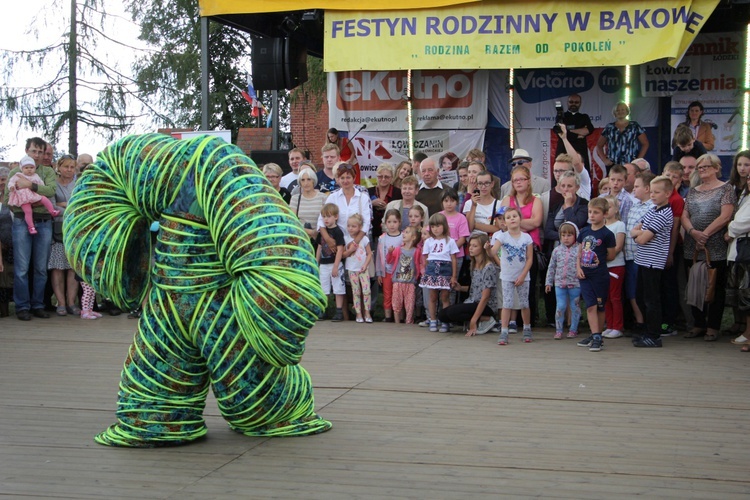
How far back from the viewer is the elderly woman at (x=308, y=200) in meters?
11.1

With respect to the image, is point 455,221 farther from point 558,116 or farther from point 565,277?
point 558,116

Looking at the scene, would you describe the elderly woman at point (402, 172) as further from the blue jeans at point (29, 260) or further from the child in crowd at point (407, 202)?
the blue jeans at point (29, 260)

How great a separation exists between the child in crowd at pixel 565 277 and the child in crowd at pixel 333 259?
242 centimetres

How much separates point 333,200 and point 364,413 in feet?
16.7

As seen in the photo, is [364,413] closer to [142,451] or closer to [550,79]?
[142,451]

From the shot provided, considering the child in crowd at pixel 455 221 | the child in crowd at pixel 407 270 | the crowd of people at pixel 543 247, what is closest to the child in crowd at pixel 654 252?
the crowd of people at pixel 543 247

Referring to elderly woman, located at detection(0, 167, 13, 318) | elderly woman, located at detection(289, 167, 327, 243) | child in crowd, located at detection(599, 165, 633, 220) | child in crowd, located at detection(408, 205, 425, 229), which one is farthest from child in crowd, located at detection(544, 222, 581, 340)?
elderly woman, located at detection(0, 167, 13, 318)

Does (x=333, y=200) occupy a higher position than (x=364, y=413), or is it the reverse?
(x=333, y=200)

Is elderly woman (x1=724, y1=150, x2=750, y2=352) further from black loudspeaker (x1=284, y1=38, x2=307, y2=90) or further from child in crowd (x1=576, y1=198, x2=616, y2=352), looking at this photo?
black loudspeaker (x1=284, y1=38, x2=307, y2=90)

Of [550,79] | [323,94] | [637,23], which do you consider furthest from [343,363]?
[323,94]

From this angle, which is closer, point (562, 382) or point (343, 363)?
point (562, 382)

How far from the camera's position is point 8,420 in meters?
5.95

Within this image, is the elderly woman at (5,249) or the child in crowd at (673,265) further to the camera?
the elderly woman at (5,249)

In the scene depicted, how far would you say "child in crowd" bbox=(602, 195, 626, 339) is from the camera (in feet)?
30.7
